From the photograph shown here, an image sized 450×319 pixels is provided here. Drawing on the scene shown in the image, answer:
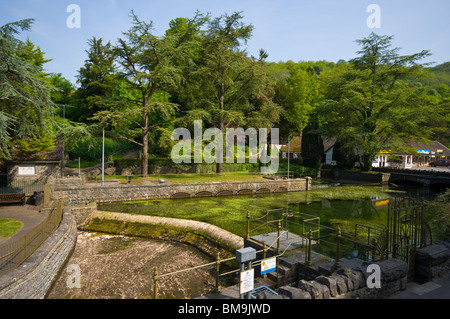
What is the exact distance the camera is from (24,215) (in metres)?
16.3

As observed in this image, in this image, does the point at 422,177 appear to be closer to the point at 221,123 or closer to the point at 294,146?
the point at 294,146

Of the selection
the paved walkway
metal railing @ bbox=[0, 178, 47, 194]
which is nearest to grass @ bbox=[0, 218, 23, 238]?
the paved walkway

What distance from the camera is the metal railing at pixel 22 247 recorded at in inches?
355

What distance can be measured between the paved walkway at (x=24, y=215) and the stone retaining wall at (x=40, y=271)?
5.11 ft

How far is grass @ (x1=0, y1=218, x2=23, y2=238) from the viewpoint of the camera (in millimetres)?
12448

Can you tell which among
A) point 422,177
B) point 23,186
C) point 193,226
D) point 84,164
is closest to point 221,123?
point 84,164

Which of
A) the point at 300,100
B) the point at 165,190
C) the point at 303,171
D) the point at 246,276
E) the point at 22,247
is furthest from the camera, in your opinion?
the point at 300,100

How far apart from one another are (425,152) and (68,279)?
220 ft

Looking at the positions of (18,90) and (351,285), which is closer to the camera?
(351,285)

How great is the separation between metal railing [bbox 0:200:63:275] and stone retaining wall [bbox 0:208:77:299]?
0.78 feet

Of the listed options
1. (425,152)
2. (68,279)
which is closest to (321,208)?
(68,279)
